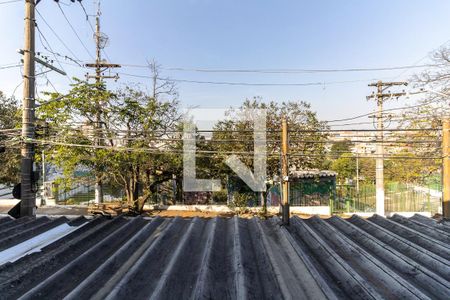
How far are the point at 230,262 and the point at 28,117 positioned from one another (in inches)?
204

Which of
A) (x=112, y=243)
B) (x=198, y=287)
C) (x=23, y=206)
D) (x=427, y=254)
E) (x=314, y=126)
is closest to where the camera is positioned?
(x=198, y=287)

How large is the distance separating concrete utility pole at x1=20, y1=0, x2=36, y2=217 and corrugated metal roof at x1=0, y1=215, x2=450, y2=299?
1110mm

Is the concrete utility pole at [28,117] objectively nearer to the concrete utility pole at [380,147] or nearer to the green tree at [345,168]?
the concrete utility pole at [380,147]

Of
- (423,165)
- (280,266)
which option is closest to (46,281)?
(280,266)

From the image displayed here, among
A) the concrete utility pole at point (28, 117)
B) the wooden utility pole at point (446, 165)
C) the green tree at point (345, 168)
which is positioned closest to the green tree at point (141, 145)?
the concrete utility pole at point (28, 117)

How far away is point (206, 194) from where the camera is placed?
15.3 meters

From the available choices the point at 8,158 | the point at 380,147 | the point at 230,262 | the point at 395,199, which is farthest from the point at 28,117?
the point at 395,199

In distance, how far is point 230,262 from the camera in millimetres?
2568

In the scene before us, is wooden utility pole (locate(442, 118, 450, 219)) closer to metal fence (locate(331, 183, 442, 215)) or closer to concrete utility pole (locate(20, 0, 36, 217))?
concrete utility pole (locate(20, 0, 36, 217))

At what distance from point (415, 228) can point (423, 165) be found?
585 inches

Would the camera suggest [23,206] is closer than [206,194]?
Yes

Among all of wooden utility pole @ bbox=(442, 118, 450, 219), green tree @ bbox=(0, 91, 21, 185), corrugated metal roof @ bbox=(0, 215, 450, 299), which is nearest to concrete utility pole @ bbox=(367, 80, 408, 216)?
wooden utility pole @ bbox=(442, 118, 450, 219)

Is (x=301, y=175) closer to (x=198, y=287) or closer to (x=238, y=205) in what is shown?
(x=238, y=205)

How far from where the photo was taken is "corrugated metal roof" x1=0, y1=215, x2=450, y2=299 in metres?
1.99
